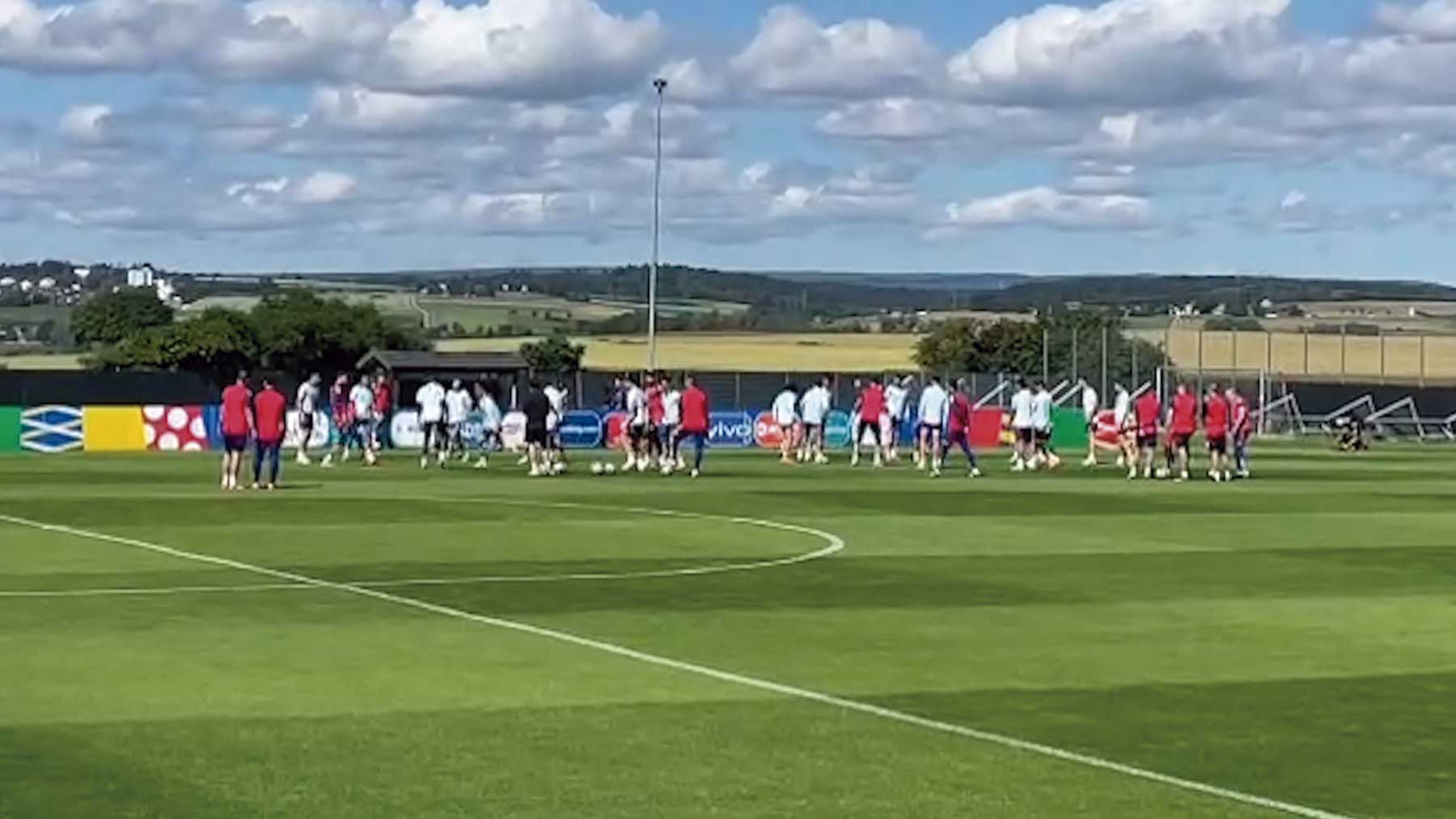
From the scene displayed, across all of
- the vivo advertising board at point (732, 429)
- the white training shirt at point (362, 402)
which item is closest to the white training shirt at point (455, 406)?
the white training shirt at point (362, 402)

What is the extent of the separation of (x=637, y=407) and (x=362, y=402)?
230 inches

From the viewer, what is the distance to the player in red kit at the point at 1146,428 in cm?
4788

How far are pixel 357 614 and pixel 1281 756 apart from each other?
28.9ft

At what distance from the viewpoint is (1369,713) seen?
16234mm

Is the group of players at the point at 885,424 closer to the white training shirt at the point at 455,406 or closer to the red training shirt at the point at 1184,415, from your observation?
the red training shirt at the point at 1184,415

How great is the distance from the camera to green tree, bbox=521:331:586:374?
104 metres

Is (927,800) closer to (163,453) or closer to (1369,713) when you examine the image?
(1369,713)

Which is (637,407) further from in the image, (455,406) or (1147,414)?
(1147,414)

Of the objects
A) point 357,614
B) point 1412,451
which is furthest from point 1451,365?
point 357,614

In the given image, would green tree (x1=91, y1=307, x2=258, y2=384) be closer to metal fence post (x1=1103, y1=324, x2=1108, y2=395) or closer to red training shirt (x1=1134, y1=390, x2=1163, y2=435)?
metal fence post (x1=1103, y1=324, x2=1108, y2=395)

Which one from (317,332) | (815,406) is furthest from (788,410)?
(317,332)

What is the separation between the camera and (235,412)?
38.9m

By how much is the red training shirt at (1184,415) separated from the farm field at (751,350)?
60142 millimetres

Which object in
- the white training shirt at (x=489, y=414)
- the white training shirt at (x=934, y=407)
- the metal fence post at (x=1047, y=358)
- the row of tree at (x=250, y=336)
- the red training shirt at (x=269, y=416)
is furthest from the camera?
the row of tree at (x=250, y=336)
